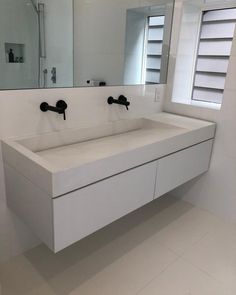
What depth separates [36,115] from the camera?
1.65 metres

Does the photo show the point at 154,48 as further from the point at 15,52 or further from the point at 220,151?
the point at 15,52

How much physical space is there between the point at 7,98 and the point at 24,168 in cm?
43

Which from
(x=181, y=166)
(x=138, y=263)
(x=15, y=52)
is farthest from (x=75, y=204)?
(x=15, y=52)

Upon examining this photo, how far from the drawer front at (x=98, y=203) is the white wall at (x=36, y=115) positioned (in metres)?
0.57

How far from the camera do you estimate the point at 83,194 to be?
4.44ft

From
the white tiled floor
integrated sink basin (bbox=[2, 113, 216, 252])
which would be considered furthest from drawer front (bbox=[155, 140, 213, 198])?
the white tiled floor

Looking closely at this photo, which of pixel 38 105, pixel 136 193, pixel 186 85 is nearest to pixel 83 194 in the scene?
pixel 136 193

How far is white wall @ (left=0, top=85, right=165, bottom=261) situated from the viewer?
1551 mm

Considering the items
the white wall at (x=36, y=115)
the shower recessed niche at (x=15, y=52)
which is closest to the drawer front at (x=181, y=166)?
the white wall at (x=36, y=115)

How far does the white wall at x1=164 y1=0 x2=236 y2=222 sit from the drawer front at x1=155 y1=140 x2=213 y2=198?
4.3 inches

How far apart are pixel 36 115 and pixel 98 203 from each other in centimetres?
69

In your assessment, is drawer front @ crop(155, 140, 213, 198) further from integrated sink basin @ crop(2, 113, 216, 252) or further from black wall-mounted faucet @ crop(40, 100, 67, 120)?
black wall-mounted faucet @ crop(40, 100, 67, 120)

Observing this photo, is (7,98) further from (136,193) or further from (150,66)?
(150,66)

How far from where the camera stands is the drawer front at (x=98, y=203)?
1304mm
